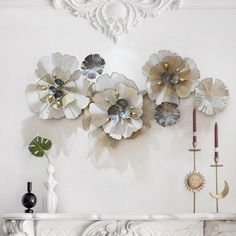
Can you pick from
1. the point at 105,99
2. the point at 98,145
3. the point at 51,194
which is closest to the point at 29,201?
the point at 51,194

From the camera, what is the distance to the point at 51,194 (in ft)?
12.3

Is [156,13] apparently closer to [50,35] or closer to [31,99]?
[50,35]

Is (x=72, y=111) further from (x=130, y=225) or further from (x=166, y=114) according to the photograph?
(x=130, y=225)

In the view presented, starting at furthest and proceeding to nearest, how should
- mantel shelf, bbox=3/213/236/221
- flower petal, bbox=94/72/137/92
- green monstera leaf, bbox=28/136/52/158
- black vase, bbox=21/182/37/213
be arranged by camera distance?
flower petal, bbox=94/72/137/92 < green monstera leaf, bbox=28/136/52/158 < black vase, bbox=21/182/37/213 < mantel shelf, bbox=3/213/236/221

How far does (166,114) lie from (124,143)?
0.98 ft

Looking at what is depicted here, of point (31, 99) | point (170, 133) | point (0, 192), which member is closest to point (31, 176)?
point (0, 192)

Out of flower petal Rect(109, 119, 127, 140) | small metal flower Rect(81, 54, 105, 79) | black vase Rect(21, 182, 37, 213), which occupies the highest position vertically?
small metal flower Rect(81, 54, 105, 79)

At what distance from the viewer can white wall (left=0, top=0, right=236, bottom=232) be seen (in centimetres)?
384

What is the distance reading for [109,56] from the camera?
401cm

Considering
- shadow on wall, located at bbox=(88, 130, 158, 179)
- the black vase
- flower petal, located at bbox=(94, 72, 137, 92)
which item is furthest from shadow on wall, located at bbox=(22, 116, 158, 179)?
the black vase

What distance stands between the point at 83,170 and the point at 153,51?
32.4 inches

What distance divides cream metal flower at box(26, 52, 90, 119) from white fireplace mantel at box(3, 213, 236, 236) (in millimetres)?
646

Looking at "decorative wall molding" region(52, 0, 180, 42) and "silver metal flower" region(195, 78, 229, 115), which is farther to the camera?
"decorative wall molding" region(52, 0, 180, 42)

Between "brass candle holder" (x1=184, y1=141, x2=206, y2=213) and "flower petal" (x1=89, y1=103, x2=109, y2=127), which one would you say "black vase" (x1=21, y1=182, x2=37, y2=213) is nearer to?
"flower petal" (x1=89, y1=103, x2=109, y2=127)
